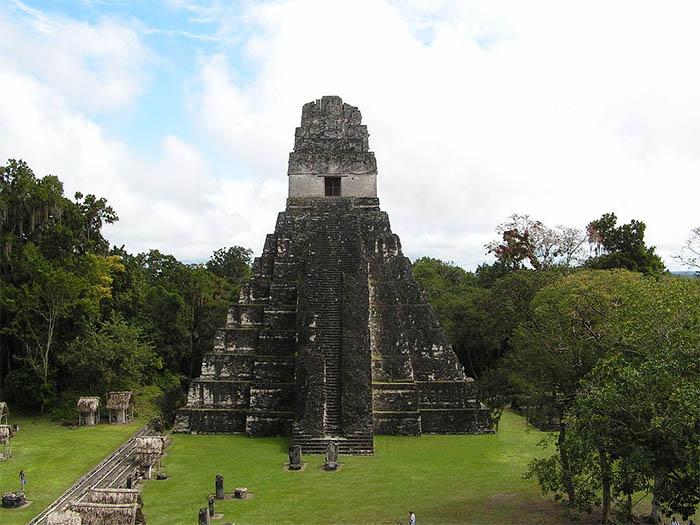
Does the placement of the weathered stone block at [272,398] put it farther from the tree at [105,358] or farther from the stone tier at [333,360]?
the tree at [105,358]

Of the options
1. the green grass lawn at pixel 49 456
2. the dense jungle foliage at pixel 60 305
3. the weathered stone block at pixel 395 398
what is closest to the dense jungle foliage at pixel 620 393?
the weathered stone block at pixel 395 398

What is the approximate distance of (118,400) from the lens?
20.8m

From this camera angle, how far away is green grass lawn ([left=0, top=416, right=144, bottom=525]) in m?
12.8

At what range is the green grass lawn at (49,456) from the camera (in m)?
12.8

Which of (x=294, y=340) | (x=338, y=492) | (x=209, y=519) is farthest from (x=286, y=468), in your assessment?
(x=294, y=340)

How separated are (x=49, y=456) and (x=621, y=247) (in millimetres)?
26251

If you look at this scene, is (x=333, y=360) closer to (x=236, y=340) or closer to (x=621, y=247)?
(x=236, y=340)

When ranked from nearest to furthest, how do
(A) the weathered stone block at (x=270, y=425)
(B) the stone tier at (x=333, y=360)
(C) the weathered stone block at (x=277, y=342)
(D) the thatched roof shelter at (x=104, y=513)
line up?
(D) the thatched roof shelter at (x=104, y=513) → (B) the stone tier at (x=333, y=360) → (A) the weathered stone block at (x=270, y=425) → (C) the weathered stone block at (x=277, y=342)

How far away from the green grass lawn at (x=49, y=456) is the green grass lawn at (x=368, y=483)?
1951mm

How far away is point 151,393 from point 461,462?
14291 mm

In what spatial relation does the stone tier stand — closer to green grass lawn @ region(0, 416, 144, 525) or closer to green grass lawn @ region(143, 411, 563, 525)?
green grass lawn @ region(143, 411, 563, 525)

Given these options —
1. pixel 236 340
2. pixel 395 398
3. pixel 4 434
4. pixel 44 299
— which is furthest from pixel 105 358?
pixel 395 398

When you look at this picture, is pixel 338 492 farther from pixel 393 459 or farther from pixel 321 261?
pixel 321 261

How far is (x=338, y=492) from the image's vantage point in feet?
42.2
